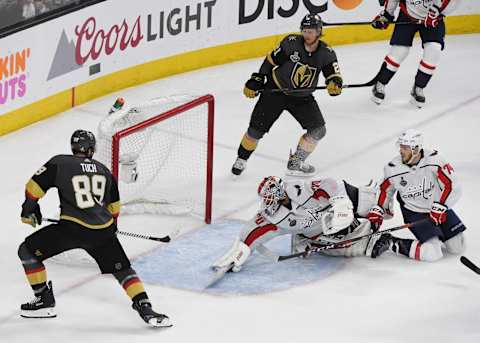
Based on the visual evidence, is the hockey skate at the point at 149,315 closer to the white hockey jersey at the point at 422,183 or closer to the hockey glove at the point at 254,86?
the white hockey jersey at the point at 422,183

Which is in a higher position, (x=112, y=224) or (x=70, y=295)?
(x=112, y=224)

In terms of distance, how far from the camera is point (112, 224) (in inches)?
233

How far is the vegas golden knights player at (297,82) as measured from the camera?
297 inches

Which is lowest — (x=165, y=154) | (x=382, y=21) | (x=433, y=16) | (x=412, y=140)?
(x=165, y=154)

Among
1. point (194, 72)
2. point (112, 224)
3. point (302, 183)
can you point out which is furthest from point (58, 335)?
point (194, 72)

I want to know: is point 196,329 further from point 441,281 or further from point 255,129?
point 255,129

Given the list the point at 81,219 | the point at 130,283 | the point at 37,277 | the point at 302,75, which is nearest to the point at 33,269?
the point at 37,277

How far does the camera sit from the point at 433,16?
884cm

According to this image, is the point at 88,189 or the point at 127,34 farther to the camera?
the point at 127,34

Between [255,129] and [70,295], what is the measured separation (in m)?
1.93

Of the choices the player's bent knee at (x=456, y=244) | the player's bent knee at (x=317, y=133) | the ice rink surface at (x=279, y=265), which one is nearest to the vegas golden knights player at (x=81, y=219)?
the ice rink surface at (x=279, y=265)

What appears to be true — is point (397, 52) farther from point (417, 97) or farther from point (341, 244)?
point (341, 244)

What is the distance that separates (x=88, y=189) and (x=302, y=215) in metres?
1.25

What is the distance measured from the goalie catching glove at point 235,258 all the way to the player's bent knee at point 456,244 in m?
1.07
